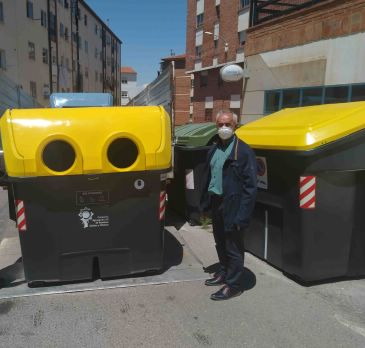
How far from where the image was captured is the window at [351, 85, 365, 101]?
29.7 feet

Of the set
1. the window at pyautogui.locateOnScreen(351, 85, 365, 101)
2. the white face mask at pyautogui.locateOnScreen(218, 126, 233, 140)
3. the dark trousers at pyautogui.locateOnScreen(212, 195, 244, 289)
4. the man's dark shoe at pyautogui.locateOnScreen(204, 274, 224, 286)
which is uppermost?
the window at pyautogui.locateOnScreen(351, 85, 365, 101)

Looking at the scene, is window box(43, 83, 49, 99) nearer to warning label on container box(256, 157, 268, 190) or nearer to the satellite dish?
the satellite dish

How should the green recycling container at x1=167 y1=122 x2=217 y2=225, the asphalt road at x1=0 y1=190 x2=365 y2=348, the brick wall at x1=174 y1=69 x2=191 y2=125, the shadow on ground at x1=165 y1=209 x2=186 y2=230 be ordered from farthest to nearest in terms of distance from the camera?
the brick wall at x1=174 y1=69 x2=191 y2=125 < the shadow on ground at x1=165 y1=209 x2=186 y2=230 < the green recycling container at x1=167 y1=122 x2=217 y2=225 < the asphalt road at x1=0 y1=190 x2=365 y2=348

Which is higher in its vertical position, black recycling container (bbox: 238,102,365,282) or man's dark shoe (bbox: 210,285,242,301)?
black recycling container (bbox: 238,102,365,282)

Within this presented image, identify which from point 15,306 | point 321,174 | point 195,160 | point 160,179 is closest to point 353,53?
point 195,160

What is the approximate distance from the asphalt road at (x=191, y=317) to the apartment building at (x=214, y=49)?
22734 mm

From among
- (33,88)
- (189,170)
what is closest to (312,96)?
(189,170)

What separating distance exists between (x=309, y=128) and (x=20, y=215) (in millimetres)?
2698

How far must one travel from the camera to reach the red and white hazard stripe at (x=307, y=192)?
11.6ft

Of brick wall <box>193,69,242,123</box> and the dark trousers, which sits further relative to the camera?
brick wall <box>193,69,242,123</box>

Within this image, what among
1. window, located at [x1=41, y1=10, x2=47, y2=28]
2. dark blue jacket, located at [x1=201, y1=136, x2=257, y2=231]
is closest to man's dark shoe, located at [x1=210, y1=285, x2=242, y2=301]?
dark blue jacket, located at [x1=201, y1=136, x2=257, y2=231]

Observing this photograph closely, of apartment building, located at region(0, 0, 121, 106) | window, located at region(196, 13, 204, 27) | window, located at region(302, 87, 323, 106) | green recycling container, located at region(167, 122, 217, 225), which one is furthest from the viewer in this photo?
window, located at region(196, 13, 204, 27)

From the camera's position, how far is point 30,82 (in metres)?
28.5

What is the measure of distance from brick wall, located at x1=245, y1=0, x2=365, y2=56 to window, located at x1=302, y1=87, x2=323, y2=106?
4.03 feet
